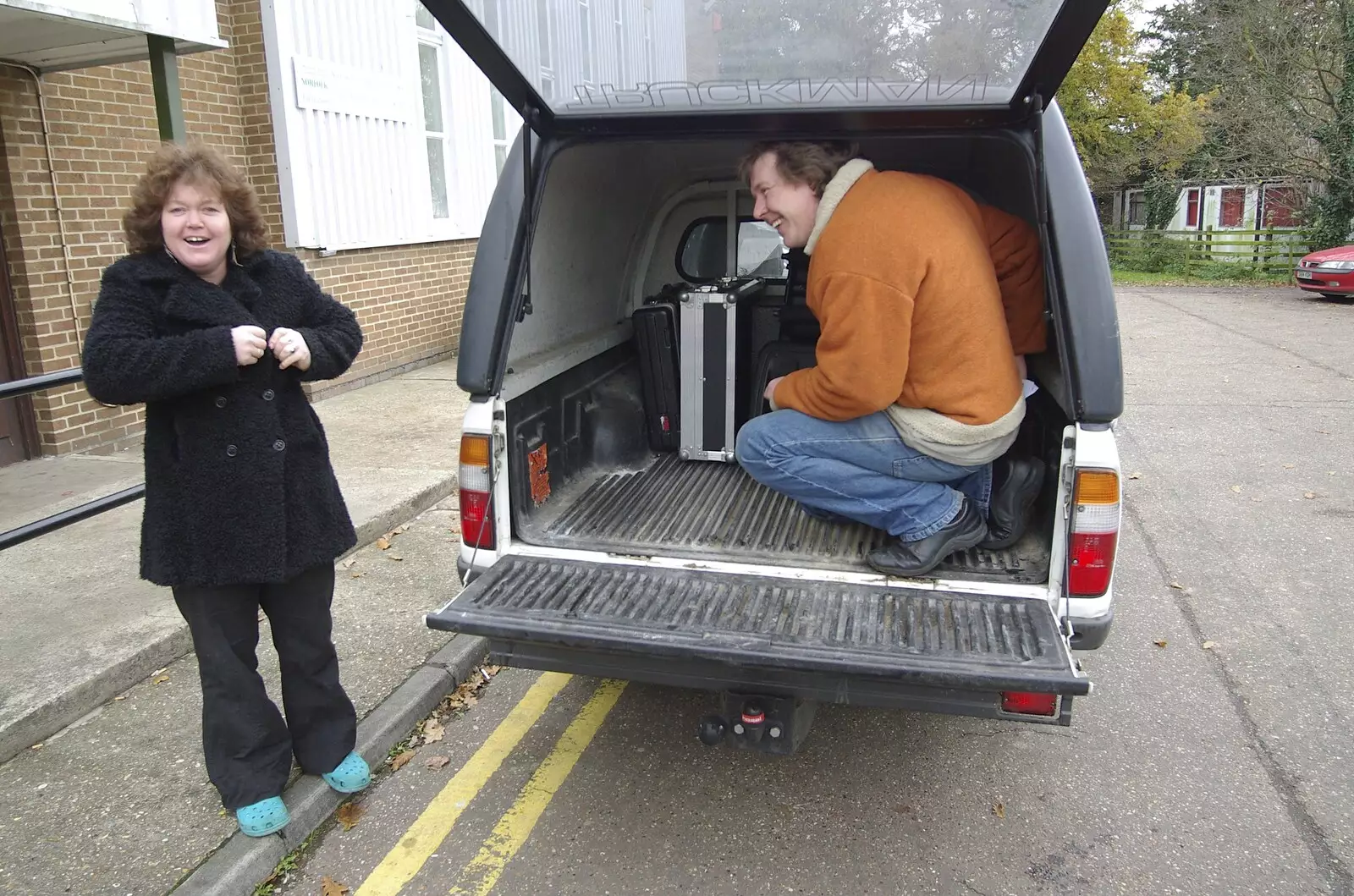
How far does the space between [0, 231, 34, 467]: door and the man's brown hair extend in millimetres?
5187

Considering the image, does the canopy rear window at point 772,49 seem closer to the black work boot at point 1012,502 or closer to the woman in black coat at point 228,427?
the woman in black coat at point 228,427

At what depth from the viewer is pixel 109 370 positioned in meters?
2.46

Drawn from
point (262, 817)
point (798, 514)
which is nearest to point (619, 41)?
point (798, 514)

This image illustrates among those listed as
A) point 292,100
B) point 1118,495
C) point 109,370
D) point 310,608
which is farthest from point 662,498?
point 292,100

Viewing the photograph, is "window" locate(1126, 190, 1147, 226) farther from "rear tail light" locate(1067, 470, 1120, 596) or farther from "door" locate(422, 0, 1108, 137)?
"rear tail light" locate(1067, 470, 1120, 596)

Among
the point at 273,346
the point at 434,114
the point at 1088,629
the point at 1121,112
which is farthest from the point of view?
the point at 1121,112

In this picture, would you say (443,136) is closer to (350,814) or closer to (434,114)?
(434,114)

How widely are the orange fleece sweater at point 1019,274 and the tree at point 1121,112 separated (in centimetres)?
2718

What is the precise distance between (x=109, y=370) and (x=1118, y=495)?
273 cm

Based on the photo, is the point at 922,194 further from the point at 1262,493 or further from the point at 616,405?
the point at 1262,493

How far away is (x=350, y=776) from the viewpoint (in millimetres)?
3119

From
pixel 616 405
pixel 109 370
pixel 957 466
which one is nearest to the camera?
pixel 109 370

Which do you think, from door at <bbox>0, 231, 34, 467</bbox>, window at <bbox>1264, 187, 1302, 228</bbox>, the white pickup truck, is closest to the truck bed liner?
the white pickup truck

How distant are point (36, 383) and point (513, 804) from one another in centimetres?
215
